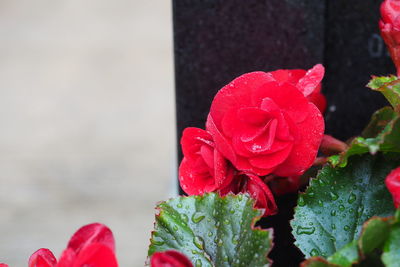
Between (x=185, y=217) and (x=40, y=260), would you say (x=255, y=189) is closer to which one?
(x=185, y=217)

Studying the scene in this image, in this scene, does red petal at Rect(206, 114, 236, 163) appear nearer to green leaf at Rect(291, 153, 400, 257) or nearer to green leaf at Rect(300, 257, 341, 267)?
green leaf at Rect(291, 153, 400, 257)

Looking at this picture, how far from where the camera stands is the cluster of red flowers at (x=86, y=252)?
54 cm

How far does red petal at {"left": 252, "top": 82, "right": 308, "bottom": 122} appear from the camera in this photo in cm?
71

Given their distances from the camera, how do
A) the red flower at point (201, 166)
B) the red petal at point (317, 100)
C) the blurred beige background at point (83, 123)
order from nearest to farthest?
the red flower at point (201, 166) → the red petal at point (317, 100) → the blurred beige background at point (83, 123)

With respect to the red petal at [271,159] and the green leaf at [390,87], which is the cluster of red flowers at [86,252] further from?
the green leaf at [390,87]

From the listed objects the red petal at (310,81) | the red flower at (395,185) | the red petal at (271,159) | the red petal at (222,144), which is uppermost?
the red petal at (310,81)

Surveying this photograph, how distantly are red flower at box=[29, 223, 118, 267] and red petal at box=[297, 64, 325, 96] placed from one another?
0.29 meters

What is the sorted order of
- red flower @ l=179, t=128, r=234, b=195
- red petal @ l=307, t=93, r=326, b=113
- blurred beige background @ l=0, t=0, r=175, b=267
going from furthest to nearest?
blurred beige background @ l=0, t=0, r=175, b=267 → red petal @ l=307, t=93, r=326, b=113 → red flower @ l=179, t=128, r=234, b=195

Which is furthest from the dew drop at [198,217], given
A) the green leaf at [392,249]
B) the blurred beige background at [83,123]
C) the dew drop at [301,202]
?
the blurred beige background at [83,123]

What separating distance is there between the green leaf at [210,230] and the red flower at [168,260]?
0.32 feet

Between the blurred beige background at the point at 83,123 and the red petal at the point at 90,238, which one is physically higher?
the red petal at the point at 90,238

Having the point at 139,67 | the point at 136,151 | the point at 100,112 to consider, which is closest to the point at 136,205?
the point at 136,151

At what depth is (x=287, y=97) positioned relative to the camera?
28.0 inches

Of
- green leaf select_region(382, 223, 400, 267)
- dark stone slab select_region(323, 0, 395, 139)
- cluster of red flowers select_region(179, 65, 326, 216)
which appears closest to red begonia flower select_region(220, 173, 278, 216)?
cluster of red flowers select_region(179, 65, 326, 216)
